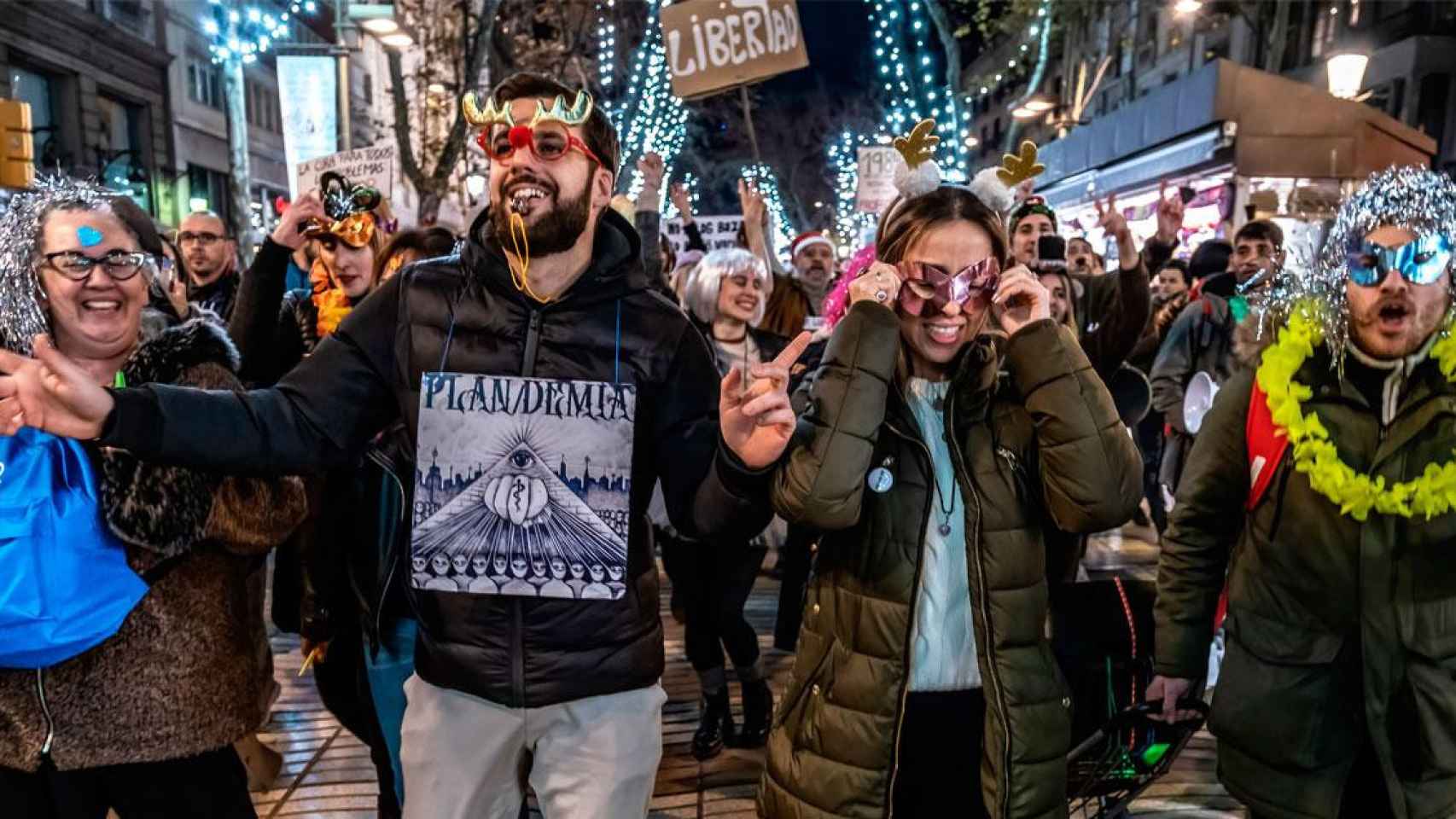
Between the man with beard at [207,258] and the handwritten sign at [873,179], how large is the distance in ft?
30.5

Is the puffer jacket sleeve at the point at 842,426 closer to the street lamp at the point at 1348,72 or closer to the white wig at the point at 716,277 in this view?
the white wig at the point at 716,277

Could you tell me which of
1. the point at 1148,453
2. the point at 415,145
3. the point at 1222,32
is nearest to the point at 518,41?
the point at 415,145

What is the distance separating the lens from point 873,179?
44.2 ft

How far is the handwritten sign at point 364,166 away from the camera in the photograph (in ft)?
30.7

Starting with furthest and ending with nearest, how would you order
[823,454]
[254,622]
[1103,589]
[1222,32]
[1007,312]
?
[1222,32], [1103,589], [254,622], [1007,312], [823,454]

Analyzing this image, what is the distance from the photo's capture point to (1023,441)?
2.29 meters

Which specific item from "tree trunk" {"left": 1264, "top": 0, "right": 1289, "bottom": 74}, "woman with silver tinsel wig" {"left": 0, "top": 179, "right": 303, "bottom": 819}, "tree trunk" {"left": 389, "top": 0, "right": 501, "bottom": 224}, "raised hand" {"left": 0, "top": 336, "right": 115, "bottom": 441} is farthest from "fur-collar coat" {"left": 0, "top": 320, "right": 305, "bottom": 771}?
"tree trunk" {"left": 1264, "top": 0, "right": 1289, "bottom": 74}

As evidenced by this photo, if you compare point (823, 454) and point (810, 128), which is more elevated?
point (810, 128)

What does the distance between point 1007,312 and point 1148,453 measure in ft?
21.6

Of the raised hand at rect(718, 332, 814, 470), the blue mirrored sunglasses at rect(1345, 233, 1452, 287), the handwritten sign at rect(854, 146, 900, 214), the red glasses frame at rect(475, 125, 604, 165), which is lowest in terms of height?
the raised hand at rect(718, 332, 814, 470)

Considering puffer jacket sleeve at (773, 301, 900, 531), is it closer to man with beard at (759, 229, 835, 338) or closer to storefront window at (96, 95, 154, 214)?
man with beard at (759, 229, 835, 338)

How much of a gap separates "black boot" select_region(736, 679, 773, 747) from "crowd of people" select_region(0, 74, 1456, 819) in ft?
6.92

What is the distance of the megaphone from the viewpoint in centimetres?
514

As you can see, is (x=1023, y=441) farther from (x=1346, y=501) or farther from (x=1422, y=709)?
(x=1422, y=709)
